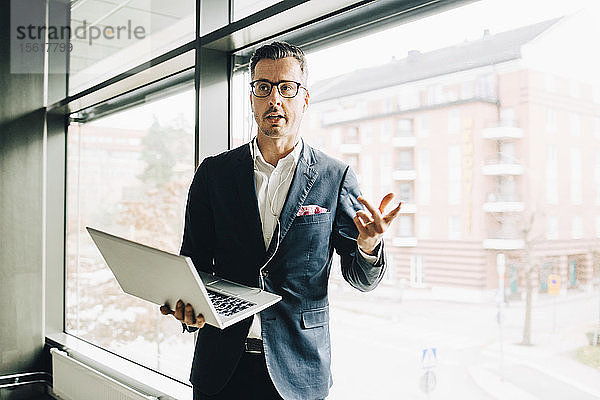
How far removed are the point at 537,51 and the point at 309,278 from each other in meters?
0.90

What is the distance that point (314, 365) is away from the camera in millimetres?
1668

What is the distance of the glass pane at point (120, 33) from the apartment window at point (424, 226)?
5.07ft

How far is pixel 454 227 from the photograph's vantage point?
1.89m

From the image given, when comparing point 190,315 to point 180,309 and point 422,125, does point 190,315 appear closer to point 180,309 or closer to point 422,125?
point 180,309

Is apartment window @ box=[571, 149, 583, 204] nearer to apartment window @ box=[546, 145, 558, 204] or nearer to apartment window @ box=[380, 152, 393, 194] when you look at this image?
apartment window @ box=[546, 145, 558, 204]

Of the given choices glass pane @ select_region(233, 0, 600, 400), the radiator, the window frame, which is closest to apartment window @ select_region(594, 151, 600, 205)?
glass pane @ select_region(233, 0, 600, 400)

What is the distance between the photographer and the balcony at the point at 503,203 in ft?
5.61

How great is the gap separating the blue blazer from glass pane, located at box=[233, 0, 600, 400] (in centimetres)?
38

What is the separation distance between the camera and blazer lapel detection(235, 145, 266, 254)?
66.6 inches

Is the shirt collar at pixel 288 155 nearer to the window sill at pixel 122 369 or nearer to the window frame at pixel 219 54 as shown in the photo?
the window frame at pixel 219 54

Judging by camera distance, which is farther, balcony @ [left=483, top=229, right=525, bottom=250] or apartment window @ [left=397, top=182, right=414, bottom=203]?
apartment window @ [left=397, top=182, right=414, bottom=203]

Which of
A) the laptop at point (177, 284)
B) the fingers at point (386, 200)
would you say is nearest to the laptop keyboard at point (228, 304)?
the laptop at point (177, 284)

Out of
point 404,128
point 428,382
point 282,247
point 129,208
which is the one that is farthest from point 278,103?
point 129,208

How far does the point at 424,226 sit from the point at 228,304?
0.76 metres
